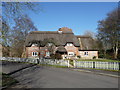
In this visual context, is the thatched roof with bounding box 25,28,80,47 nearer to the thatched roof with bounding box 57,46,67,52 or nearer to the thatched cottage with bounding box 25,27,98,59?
the thatched cottage with bounding box 25,27,98,59

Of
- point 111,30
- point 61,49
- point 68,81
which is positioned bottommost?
point 68,81

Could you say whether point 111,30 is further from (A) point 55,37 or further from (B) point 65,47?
(A) point 55,37

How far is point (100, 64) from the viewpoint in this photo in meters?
15.5

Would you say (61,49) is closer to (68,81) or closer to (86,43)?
(86,43)

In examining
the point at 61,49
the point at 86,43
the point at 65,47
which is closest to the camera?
the point at 61,49

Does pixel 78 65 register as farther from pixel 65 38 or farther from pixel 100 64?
pixel 65 38

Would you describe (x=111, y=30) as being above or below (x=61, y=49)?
above

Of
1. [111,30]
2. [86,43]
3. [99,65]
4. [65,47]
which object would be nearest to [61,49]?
[65,47]

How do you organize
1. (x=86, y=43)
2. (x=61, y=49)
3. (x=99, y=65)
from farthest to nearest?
(x=86, y=43), (x=61, y=49), (x=99, y=65)

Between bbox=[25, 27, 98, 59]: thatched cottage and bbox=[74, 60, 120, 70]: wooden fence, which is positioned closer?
bbox=[74, 60, 120, 70]: wooden fence

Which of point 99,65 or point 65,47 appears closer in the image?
point 99,65

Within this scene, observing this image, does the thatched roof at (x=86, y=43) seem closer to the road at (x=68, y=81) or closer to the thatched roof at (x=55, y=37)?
the thatched roof at (x=55, y=37)

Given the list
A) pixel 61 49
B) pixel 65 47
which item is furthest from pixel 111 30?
pixel 61 49

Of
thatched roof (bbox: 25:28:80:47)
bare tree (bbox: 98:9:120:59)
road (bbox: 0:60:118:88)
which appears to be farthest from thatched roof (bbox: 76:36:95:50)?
road (bbox: 0:60:118:88)
